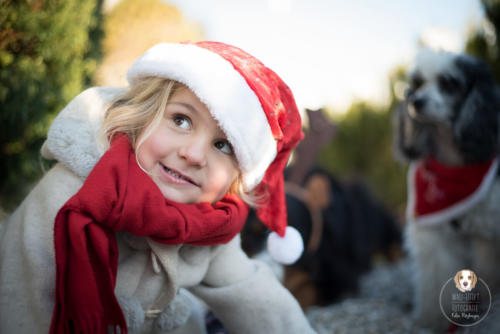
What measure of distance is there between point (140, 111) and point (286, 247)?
751mm

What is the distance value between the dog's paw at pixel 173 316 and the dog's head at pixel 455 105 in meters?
2.04

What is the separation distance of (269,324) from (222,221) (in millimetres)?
470

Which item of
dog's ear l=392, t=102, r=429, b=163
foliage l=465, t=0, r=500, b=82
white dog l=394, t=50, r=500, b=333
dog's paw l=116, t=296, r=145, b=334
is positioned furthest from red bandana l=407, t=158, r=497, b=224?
dog's paw l=116, t=296, r=145, b=334

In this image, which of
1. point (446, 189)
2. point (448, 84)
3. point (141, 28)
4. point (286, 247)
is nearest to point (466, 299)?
point (446, 189)

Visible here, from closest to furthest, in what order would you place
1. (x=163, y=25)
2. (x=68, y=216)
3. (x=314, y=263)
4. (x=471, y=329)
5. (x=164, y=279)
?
1. (x=68, y=216)
2. (x=164, y=279)
3. (x=471, y=329)
4. (x=314, y=263)
5. (x=163, y=25)

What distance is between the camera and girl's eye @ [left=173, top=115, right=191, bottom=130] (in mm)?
1291

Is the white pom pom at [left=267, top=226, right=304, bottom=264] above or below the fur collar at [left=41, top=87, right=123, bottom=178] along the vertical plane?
below

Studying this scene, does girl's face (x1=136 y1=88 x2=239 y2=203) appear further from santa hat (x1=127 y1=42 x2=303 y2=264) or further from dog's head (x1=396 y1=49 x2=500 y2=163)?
dog's head (x1=396 y1=49 x2=500 y2=163)

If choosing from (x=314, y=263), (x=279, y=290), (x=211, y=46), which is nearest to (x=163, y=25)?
(x=314, y=263)

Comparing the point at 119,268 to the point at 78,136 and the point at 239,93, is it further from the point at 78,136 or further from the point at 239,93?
the point at 239,93

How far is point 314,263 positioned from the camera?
2.85 metres

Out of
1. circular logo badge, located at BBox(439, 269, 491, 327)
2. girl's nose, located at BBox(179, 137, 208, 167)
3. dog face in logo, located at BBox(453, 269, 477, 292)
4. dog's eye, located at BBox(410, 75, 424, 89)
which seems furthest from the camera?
dog's eye, located at BBox(410, 75, 424, 89)

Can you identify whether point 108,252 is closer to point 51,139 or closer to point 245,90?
point 51,139

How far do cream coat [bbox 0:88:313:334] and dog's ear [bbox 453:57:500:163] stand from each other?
175 centimetres
